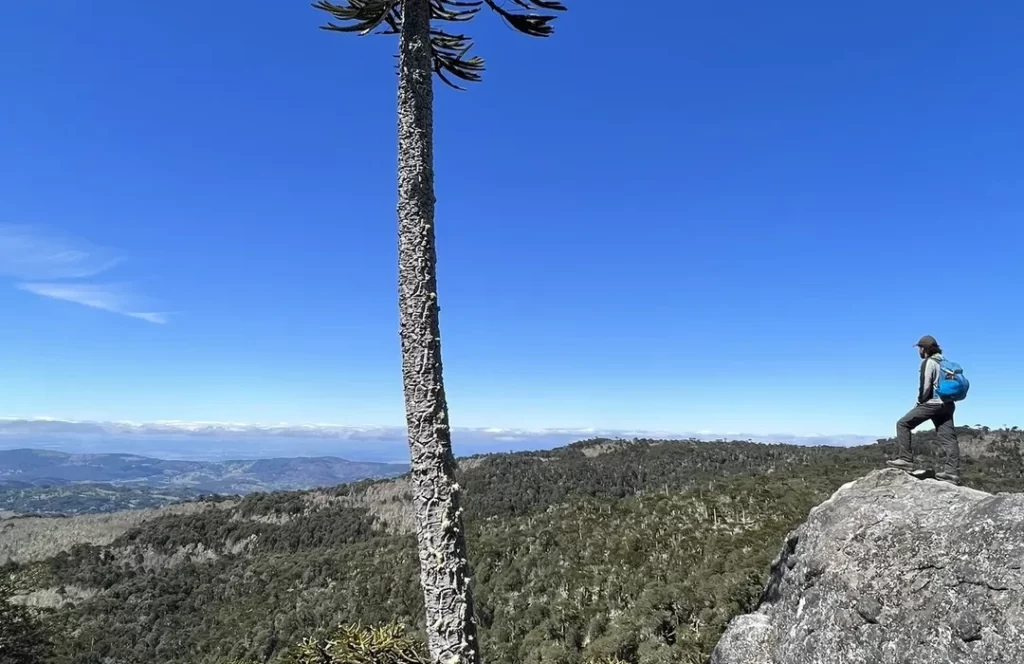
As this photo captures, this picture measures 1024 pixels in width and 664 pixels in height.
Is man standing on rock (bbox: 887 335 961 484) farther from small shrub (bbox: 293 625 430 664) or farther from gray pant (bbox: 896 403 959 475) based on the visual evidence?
small shrub (bbox: 293 625 430 664)

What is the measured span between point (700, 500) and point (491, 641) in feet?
77.3

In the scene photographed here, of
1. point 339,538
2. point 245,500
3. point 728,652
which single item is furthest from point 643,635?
point 245,500

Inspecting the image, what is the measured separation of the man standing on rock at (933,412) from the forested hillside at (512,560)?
18.1 m

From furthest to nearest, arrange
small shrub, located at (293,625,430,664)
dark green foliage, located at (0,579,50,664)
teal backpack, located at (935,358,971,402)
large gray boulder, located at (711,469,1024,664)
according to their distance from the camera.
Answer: dark green foliage, located at (0,579,50,664), teal backpack, located at (935,358,971,402), small shrub, located at (293,625,430,664), large gray boulder, located at (711,469,1024,664)

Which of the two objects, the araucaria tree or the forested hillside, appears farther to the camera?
the forested hillside

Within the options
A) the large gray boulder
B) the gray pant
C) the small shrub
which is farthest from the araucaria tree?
the gray pant

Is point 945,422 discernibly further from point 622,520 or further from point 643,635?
point 622,520

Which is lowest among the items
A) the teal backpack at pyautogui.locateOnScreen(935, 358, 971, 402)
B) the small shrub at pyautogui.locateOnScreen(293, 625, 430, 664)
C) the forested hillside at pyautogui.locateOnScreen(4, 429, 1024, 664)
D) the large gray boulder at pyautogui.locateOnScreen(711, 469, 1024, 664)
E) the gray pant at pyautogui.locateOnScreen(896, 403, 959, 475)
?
the forested hillside at pyautogui.locateOnScreen(4, 429, 1024, 664)

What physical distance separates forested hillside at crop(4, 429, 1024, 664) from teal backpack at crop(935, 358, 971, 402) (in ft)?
64.0

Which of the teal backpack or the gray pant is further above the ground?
the teal backpack

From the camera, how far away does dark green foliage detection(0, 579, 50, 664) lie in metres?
27.9

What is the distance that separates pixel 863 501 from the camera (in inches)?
446

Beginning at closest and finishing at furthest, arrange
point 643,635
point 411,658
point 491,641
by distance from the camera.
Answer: point 411,658 < point 643,635 < point 491,641

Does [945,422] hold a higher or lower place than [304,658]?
higher
